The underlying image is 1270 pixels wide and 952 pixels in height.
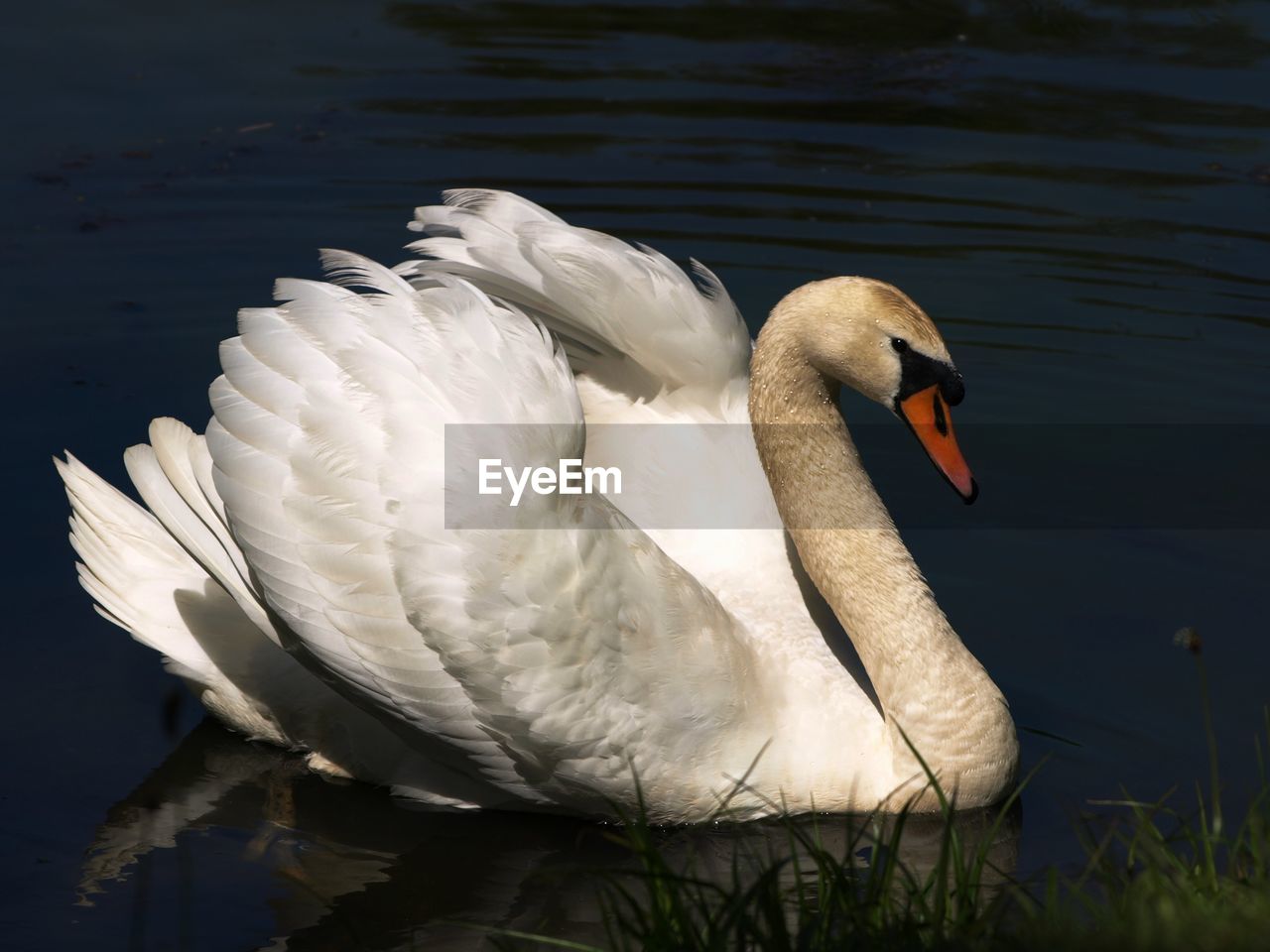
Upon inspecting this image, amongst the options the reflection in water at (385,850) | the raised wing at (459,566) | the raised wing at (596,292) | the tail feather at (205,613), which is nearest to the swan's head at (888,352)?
the raised wing at (596,292)

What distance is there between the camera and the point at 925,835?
5051 mm

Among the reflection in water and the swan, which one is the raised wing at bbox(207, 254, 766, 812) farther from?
the reflection in water

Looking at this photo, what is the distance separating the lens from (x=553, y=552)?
182 inches

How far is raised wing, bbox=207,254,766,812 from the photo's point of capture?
15.2 feet

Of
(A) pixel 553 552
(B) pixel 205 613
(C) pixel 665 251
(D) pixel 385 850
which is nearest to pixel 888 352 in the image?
(A) pixel 553 552

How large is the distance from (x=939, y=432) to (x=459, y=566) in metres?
1.37

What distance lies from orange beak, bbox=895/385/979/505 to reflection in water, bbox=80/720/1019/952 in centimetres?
94

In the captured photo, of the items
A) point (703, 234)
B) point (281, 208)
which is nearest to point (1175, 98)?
point (703, 234)

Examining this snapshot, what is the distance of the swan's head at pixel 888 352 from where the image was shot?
4.93 meters

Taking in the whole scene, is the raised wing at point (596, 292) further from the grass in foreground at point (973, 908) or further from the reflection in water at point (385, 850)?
the grass in foreground at point (973, 908)

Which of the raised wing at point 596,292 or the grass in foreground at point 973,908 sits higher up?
the raised wing at point 596,292

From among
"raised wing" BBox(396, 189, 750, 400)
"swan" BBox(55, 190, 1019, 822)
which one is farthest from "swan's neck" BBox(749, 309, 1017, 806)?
"raised wing" BBox(396, 189, 750, 400)

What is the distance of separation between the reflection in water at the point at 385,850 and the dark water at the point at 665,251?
0.01 m

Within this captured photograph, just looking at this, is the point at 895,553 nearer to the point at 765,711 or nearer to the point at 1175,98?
the point at 765,711
